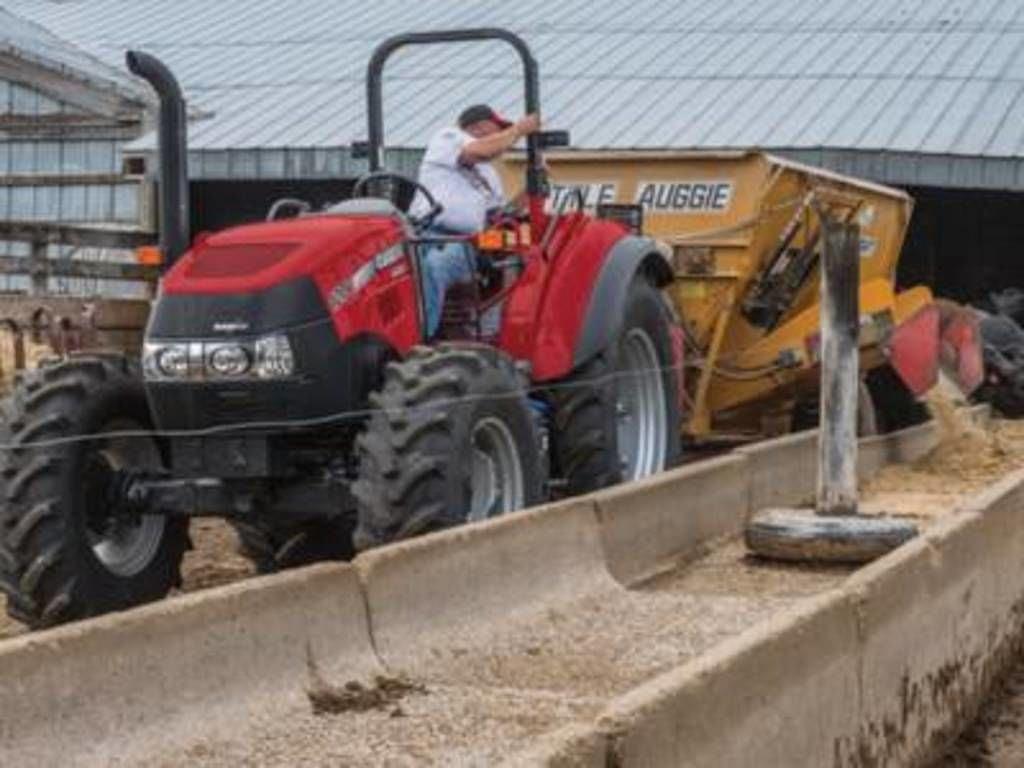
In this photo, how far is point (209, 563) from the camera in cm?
912

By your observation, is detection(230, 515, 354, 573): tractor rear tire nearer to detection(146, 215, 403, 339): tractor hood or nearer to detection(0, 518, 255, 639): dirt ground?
detection(0, 518, 255, 639): dirt ground

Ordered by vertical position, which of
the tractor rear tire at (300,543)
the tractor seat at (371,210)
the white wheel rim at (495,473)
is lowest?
the tractor rear tire at (300,543)

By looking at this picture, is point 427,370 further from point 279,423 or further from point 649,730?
point 649,730

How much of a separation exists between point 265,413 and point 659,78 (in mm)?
16108

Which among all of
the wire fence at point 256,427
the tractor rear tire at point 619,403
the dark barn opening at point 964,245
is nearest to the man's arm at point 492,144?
the tractor rear tire at point 619,403

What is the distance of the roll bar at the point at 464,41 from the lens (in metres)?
8.30

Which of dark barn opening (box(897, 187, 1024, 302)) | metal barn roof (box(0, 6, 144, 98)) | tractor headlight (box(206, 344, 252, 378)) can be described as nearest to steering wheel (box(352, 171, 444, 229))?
tractor headlight (box(206, 344, 252, 378))

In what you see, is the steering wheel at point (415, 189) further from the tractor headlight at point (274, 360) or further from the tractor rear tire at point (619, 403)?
the tractor headlight at point (274, 360)

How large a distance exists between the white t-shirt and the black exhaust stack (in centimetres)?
110

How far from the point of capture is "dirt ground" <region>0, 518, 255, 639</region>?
8.06m

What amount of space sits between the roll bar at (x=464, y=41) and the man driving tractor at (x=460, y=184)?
0.84 feet

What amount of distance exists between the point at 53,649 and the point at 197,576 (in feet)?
13.4

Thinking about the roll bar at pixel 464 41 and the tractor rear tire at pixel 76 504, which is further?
the roll bar at pixel 464 41

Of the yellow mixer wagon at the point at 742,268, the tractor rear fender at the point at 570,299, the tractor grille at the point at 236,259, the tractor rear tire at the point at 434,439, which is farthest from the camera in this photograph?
the yellow mixer wagon at the point at 742,268
